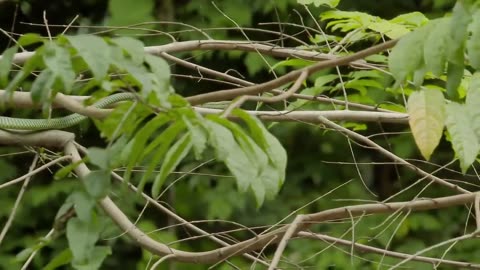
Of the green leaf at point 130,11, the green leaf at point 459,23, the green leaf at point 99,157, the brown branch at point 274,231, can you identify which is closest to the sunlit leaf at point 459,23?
the green leaf at point 459,23

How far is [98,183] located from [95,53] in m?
0.11

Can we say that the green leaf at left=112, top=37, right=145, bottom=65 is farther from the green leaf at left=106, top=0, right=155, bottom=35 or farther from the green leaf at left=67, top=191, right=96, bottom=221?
the green leaf at left=106, top=0, right=155, bottom=35

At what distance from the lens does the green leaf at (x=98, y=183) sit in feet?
2.59

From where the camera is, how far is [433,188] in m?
3.47

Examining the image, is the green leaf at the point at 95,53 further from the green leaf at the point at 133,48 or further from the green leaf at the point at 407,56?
the green leaf at the point at 407,56

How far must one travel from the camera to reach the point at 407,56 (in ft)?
2.89

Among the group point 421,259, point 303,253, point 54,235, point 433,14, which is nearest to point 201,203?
point 303,253

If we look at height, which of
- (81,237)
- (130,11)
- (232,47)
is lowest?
(130,11)

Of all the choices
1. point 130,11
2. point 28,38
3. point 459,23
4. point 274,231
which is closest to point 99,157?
point 28,38

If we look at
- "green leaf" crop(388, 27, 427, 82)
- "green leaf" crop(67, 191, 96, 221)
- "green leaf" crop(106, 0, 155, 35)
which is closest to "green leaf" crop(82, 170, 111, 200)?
"green leaf" crop(67, 191, 96, 221)

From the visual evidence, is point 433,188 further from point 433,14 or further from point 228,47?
point 228,47

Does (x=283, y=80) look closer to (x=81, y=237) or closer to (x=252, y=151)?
(x=252, y=151)

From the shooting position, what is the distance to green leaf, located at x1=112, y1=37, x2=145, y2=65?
77 centimetres

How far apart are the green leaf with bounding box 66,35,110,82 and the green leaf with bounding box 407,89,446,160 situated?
35 cm
